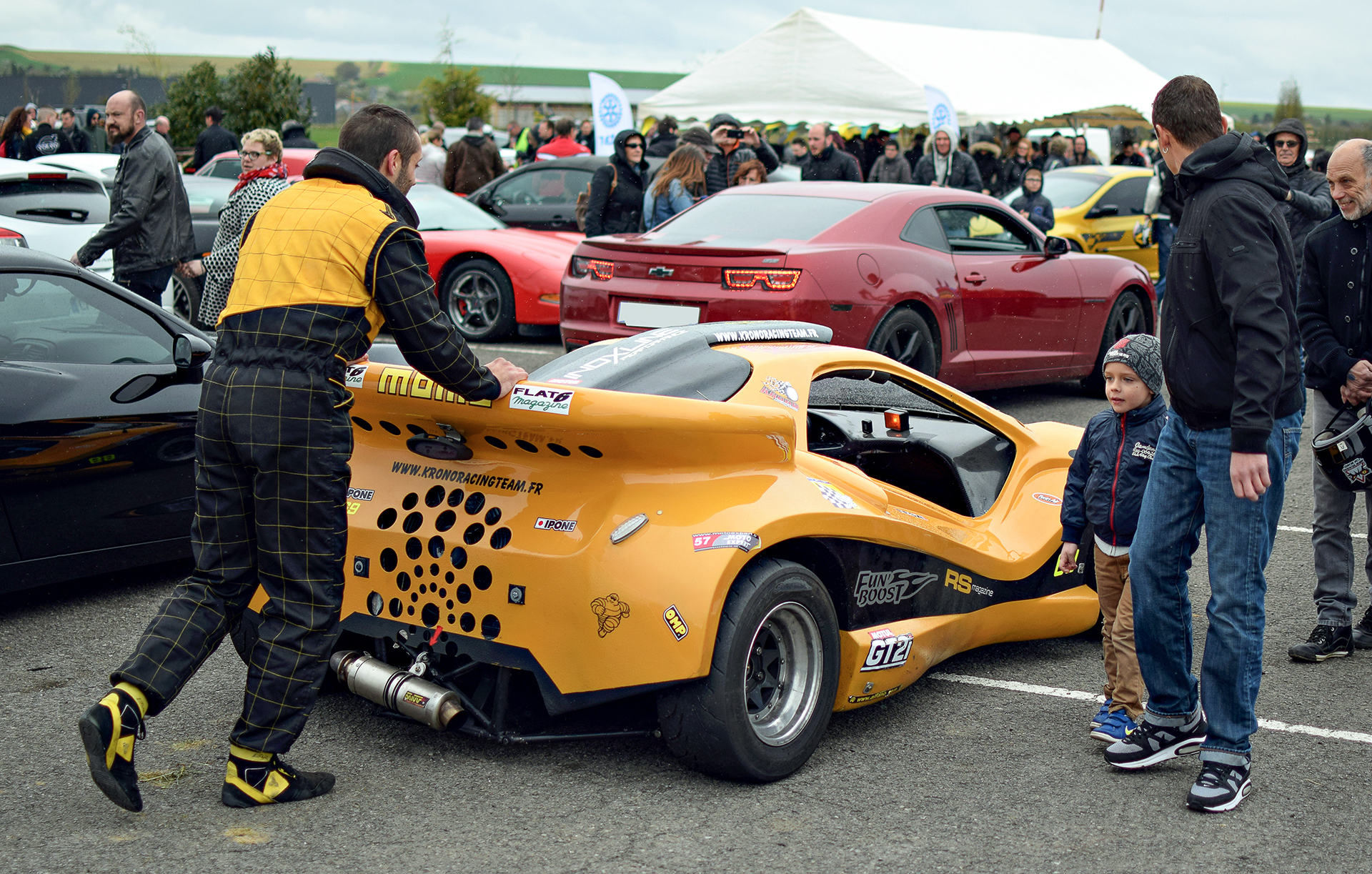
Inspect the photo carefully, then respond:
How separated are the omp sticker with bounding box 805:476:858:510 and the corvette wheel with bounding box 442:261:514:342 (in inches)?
302

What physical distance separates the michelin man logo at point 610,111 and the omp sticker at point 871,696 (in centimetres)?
1504

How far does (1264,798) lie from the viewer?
3590 millimetres

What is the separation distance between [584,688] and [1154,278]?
12.8 metres

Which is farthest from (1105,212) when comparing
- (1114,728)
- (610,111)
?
(1114,728)

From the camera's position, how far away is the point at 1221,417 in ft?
11.2

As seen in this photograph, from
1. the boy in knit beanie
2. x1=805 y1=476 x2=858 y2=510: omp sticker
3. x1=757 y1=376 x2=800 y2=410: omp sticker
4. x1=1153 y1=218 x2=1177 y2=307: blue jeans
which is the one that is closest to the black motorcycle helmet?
the boy in knit beanie

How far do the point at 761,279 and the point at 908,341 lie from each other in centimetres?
120

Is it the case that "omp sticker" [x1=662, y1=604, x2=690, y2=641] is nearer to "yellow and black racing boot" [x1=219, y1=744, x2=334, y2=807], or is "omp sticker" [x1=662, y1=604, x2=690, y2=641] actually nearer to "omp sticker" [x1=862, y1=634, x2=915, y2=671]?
"omp sticker" [x1=862, y1=634, x2=915, y2=671]

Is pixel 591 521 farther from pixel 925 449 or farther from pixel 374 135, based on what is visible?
pixel 925 449

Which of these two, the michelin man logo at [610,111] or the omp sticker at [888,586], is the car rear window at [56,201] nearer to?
the omp sticker at [888,586]

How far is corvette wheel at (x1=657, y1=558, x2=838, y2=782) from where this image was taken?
11.2 feet

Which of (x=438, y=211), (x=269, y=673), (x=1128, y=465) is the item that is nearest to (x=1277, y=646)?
(x=1128, y=465)

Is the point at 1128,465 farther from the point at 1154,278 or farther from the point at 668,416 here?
the point at 1154,278

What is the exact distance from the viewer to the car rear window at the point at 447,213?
11.9 m
